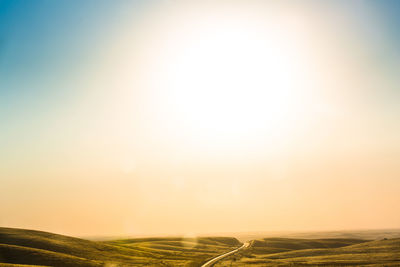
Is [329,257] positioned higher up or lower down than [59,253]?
lower down

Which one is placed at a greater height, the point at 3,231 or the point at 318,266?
the point at 3,231

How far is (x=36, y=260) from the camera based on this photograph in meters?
63.0

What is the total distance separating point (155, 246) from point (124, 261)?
53296mm

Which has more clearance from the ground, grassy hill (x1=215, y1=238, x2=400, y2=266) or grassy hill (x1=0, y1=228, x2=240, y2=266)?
grassy hill (x1=0, y1=228, x2=240, y2=266)

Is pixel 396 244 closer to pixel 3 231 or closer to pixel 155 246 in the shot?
pixel 155 246

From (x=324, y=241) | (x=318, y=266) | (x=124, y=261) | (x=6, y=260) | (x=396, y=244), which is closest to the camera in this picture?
(x=6, y=260)

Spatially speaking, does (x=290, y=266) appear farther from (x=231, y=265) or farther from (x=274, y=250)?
(x=274, y=250)

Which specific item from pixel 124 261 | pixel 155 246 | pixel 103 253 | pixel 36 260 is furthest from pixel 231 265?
pixel 155 246

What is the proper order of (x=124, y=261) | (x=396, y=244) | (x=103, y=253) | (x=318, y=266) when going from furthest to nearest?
(x=396, y=244) → (x=103, y=253) → (x=124, y=261) → (x=318, y=266)

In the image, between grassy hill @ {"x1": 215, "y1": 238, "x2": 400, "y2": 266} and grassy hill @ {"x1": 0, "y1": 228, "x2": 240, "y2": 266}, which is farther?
grassy hill @ {"x1": 215, "y1": 238, "x2": 400, "y2": 266}

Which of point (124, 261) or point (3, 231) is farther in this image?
point (3, 231)

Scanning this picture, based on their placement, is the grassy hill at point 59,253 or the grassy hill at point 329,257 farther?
the grassy hill at point 329,257

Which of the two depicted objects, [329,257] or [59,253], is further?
[329,257]

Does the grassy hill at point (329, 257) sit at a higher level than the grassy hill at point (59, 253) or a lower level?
lower
